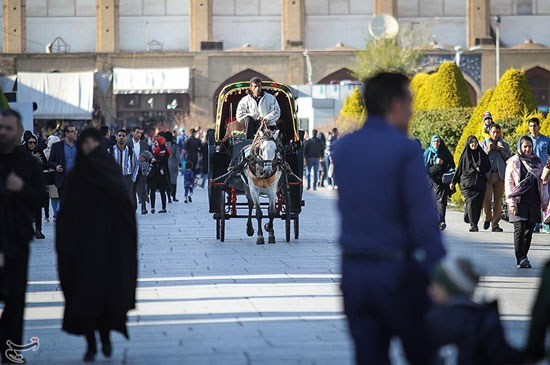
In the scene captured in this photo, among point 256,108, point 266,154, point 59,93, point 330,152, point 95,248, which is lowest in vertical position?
point 95,248

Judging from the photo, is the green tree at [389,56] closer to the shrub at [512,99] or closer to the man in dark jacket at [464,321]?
the shrub at [512,99]

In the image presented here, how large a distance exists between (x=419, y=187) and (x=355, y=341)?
2.33 ft

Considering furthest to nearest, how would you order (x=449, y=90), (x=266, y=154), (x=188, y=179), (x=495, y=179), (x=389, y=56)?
(x=389, y=56)
(x=449, y=90)
(x=188, y=179)
(x=495, y=179)
(x=266, y=154)

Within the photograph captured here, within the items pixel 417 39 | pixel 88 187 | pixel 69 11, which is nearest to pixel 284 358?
pixel 88 187

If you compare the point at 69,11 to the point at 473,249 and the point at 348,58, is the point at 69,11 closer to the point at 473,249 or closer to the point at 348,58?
the point at 348,58

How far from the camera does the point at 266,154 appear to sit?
46.5 feet

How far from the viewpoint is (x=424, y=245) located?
4473 mm

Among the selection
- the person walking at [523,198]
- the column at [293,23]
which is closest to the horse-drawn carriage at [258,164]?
the person walking at [523,198]

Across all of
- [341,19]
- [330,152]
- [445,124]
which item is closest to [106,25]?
[341,19]

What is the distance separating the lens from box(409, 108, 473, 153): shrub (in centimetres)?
2238

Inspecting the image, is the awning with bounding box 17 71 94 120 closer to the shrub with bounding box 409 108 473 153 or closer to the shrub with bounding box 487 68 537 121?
the shrub with bounding box 409 108 473 153

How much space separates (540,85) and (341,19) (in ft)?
37.5

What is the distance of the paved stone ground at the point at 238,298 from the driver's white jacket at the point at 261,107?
177 cm

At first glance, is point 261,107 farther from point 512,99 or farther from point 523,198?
point 512,99
